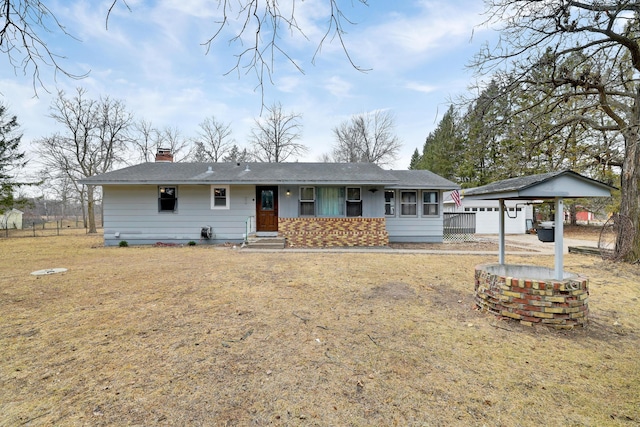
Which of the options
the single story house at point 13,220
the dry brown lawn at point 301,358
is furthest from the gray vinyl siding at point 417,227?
the single story house at point 13,220

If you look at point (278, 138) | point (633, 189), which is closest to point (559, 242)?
point (633, 189)

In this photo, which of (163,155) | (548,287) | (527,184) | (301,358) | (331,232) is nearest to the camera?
(301,358)

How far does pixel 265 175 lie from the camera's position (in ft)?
39.3

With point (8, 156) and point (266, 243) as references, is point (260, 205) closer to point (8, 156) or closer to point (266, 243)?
point (266, 243)

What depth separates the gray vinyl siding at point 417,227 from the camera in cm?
1284

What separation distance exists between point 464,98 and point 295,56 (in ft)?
14.9

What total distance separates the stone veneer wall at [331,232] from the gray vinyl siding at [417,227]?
1.65m

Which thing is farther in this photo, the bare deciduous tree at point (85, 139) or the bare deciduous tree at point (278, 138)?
the bare deciduous tree at point (278, 138)

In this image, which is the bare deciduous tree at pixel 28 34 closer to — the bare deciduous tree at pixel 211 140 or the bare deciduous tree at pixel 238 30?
the bare deciduous tree at pixel 238 30

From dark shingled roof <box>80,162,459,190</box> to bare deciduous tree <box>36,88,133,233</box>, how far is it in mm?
10454

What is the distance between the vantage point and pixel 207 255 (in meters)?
9.16

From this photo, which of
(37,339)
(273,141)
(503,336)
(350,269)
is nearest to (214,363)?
(37,339)

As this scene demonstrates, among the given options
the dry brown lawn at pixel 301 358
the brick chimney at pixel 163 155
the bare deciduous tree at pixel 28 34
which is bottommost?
the dry brown lawn at pixel 301 358

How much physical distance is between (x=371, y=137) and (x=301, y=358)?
102ft
